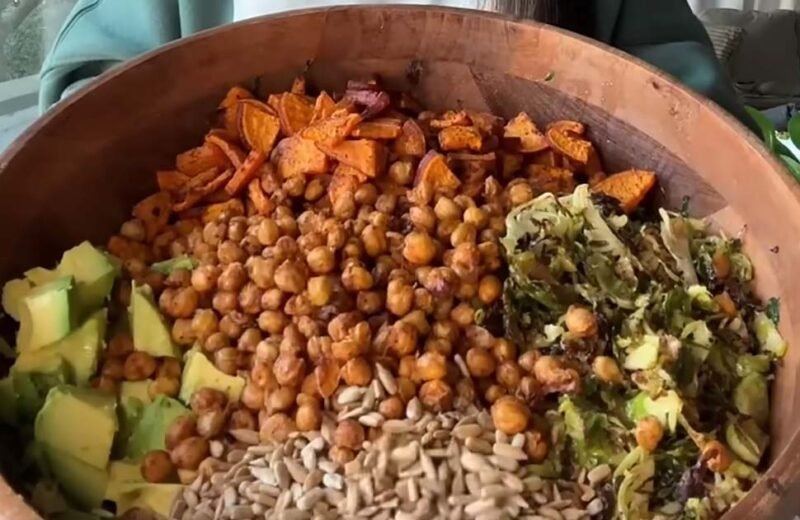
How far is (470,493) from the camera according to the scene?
0.87 metres

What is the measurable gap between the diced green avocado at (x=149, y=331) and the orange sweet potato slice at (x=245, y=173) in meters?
0.17

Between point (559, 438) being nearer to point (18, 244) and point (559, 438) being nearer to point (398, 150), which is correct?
point (398, 150)

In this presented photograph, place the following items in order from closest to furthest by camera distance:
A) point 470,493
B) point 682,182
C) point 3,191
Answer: point 470,493
point 3,191
point 682,182

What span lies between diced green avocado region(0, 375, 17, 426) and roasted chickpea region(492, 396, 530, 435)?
40cm

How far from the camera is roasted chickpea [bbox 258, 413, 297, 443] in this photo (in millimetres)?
921

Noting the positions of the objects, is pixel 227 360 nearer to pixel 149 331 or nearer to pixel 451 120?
pixel 149 331

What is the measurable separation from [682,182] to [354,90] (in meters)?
0.35

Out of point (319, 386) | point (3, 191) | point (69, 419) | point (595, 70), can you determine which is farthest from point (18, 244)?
point (595, 70)

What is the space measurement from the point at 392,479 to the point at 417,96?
475 mm

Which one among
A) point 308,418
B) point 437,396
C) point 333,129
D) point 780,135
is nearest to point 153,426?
point 308,418

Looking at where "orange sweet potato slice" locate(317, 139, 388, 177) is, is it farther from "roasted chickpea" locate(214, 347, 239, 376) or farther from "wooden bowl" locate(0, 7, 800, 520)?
"roasted chickpea" locate(214, 347, 239, 376)

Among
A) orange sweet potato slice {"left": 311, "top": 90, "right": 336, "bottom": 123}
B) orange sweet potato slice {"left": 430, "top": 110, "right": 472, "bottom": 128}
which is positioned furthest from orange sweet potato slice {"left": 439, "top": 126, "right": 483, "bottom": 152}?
orange sweet potato slice {"left": 311, "top": 90, "right": 336, "bottom": 123}

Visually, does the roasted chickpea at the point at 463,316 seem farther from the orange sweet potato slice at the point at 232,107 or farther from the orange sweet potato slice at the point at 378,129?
the orange sweet potato slice at the point at 232,107

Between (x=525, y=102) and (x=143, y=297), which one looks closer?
(x=143, y=297)
